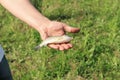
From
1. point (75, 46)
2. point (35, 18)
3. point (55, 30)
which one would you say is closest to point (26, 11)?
point (35, 18)

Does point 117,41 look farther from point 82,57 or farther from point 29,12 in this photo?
point 29,12

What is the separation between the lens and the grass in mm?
4738

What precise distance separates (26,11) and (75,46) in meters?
2.96

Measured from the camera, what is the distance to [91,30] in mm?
5754

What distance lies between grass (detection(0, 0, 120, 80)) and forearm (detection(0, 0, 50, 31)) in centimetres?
232

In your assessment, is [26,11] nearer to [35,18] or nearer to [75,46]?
[35,18]

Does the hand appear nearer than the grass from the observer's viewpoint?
Yes

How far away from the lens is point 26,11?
240 centimetres

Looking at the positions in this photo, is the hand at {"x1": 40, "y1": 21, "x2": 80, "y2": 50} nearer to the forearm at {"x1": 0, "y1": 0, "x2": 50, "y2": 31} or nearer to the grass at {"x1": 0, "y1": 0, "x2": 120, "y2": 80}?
the forearm at {"x1": 0, "y1": 0, "x2": 50, "y2": 31}

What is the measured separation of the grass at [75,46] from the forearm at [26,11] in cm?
232

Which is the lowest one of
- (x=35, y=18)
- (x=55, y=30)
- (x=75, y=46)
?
(x=75, y=46)

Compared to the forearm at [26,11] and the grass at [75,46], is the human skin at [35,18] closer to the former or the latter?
the forearm at [26,11]

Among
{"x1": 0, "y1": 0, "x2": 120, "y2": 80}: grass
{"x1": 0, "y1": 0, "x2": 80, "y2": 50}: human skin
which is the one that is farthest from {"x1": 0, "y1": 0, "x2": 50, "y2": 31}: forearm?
{"x1": 0, "y1": 0, "x2": 120, "y2": 80}: grass

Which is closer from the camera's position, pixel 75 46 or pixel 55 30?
pixel 55 30
